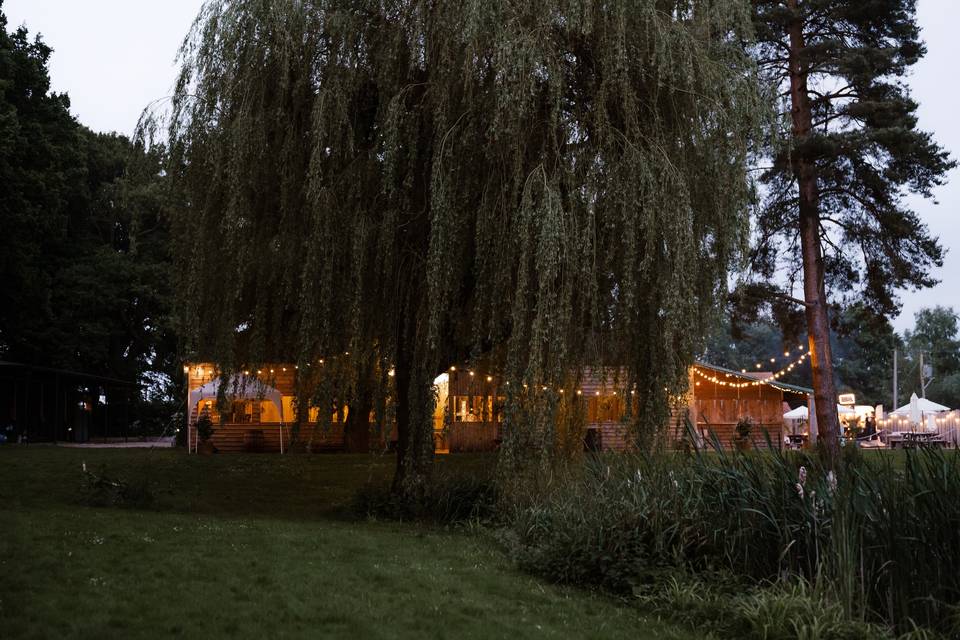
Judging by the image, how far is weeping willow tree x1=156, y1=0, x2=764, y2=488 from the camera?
9961 mm

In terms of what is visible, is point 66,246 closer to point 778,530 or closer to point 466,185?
point 466,185

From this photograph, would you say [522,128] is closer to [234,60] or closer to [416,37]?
[416,37]

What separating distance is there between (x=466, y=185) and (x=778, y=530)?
5466 mm

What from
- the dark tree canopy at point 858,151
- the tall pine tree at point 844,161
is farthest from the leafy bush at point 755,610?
the dark tree canopy at point 858,151

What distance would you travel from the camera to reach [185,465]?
1936 cm

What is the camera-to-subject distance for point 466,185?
10484mm

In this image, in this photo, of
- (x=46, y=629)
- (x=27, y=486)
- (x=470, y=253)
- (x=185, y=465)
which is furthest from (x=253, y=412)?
(x=46, y=629)

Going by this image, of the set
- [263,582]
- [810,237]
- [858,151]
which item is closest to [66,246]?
[810,237]

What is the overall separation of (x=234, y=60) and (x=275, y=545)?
20.1 feet

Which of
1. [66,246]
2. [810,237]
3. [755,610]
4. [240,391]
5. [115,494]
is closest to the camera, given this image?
[755,610]

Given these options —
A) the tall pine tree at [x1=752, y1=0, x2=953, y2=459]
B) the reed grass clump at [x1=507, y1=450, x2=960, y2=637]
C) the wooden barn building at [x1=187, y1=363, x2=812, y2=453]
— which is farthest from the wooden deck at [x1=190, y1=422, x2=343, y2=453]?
the reed grass clump at [x1=507, y1=450, x2=960, y2=637]

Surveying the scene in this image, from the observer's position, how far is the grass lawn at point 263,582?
609 cm

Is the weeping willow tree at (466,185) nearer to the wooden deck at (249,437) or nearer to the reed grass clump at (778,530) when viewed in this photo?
the reed grass clump at (778,530)

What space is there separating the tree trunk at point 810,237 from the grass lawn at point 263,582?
1174 centimetres
